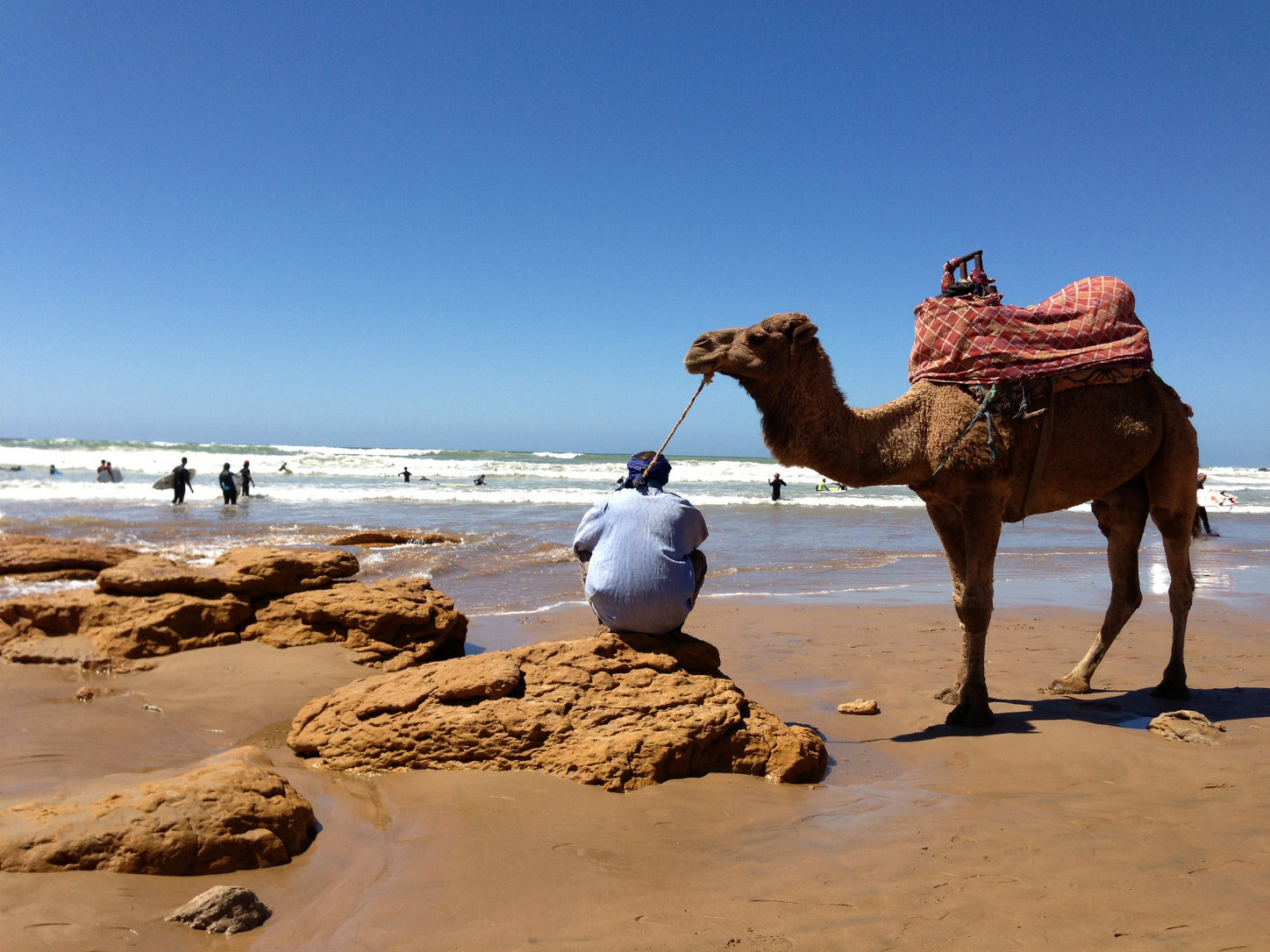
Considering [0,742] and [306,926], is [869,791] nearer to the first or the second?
[306,926]

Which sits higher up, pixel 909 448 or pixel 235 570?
pixel 909 448

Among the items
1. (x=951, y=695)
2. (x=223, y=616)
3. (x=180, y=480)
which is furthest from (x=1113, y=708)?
(x=180, y=480)

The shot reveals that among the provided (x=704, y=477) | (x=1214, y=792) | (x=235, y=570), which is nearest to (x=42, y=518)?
(x=235, y=570)

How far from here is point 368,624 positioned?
21.6ft

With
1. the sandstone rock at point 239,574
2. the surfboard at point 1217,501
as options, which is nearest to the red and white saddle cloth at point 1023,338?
the sandstone rock at point 239,574

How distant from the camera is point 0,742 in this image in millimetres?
4336

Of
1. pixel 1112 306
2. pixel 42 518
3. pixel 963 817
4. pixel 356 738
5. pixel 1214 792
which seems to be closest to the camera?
pixel 963 817

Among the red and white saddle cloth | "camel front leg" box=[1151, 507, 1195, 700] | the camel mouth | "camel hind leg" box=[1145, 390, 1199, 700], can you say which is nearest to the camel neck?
the camel mouth

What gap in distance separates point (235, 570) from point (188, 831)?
4529 millimetres

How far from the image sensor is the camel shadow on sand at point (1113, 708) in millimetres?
5051

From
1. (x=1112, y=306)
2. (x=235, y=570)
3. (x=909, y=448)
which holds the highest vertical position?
(x=1112, y=306)

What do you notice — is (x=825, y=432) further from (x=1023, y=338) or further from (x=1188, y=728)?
(x=1188, y=728)

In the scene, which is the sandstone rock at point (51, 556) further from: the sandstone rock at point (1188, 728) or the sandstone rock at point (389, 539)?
the sandstone rock at point (1188, 728)

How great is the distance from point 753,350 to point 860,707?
8.31ft
